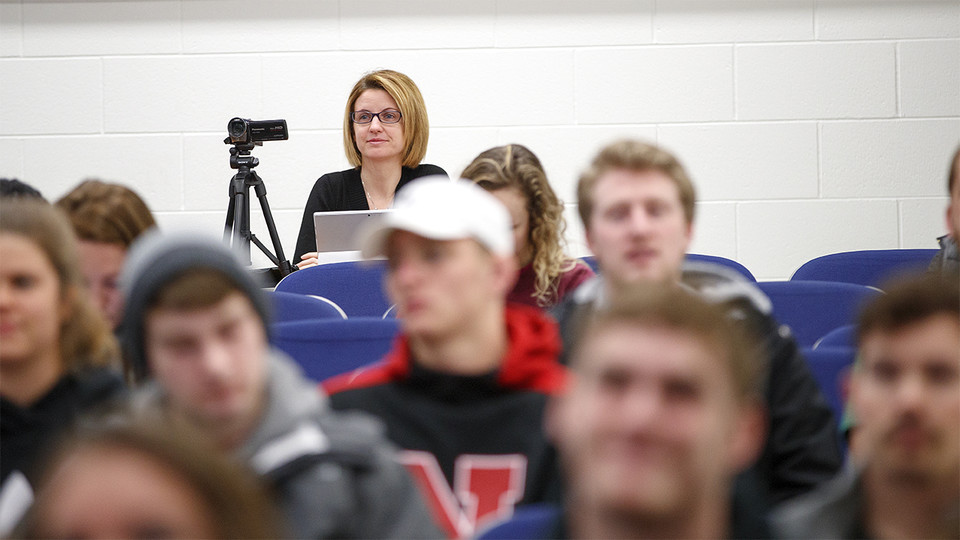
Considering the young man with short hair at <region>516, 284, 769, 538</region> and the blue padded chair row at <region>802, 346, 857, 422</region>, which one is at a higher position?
the young man with short hair at <region>516, 284, 769, 538</region>

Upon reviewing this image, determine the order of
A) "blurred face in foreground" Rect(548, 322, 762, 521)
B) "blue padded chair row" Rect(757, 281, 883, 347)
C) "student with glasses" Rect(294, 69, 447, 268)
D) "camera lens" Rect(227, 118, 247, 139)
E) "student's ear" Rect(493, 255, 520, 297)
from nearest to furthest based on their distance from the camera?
"blurred face in foreground" Rect(548, 322, 762, 521), "student's ear" Rect(493, 255, 520, 297), "blue padded chair row" Rect(757, 281, 883, 347), "student with glasses" Rect(294, 69, 447, 268), "camera lens" Rect(227, 118, 247, 139)

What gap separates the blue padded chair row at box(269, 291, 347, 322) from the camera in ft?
7.91

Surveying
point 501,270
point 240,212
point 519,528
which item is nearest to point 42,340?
point 501,270

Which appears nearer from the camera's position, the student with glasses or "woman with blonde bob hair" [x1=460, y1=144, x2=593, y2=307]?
"woman with blonde bob hair" [x1=460, y1=144, x2=593, y2=307]

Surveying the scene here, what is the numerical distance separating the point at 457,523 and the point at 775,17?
3103mm

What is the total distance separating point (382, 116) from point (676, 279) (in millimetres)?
1795

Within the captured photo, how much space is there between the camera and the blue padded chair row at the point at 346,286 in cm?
277

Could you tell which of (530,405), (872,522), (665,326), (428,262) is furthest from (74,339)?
(872,522)

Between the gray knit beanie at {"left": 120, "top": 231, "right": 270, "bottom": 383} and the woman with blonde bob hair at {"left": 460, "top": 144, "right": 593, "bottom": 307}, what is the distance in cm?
102

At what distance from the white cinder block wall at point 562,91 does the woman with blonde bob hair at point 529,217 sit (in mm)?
1633

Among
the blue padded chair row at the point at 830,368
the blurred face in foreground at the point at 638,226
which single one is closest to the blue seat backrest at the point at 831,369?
the blue padded chair row at the point at 830,368

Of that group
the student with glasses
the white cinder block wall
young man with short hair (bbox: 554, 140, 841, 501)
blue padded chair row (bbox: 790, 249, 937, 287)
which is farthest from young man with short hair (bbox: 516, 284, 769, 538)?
the white cinder block wall

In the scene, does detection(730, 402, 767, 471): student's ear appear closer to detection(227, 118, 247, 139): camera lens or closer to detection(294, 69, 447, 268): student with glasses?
detection(294, 69, 447, 268): student with glasses

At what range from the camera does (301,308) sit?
2.43m
